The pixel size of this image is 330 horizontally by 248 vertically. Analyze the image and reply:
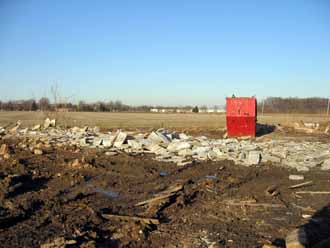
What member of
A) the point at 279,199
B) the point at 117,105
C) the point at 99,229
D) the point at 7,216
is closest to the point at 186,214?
the point at 99,229

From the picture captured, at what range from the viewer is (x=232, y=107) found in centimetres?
2016

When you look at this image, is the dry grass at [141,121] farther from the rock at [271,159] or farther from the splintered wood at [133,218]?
the splintered wood at [133,218]

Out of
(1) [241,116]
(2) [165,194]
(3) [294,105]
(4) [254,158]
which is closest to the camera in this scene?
(2) [165,194]

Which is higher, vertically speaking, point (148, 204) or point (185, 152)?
point (185, 152)

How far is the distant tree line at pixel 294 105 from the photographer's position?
66.9 meters

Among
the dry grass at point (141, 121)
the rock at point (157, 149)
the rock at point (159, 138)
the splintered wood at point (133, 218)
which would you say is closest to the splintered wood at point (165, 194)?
the splintered wood at point (133, 218)

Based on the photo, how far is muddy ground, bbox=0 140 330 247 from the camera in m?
5.35

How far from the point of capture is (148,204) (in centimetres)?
716

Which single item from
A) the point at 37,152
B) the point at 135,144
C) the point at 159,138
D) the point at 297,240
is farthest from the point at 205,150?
the point at 297,240

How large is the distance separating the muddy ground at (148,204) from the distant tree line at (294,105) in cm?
5603

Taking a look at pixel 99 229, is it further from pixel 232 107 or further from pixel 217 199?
pixel 232 107

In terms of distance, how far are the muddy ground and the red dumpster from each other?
8204mm

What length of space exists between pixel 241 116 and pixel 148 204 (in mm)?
13667

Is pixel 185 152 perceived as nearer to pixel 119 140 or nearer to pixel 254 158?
pixel 254 158
